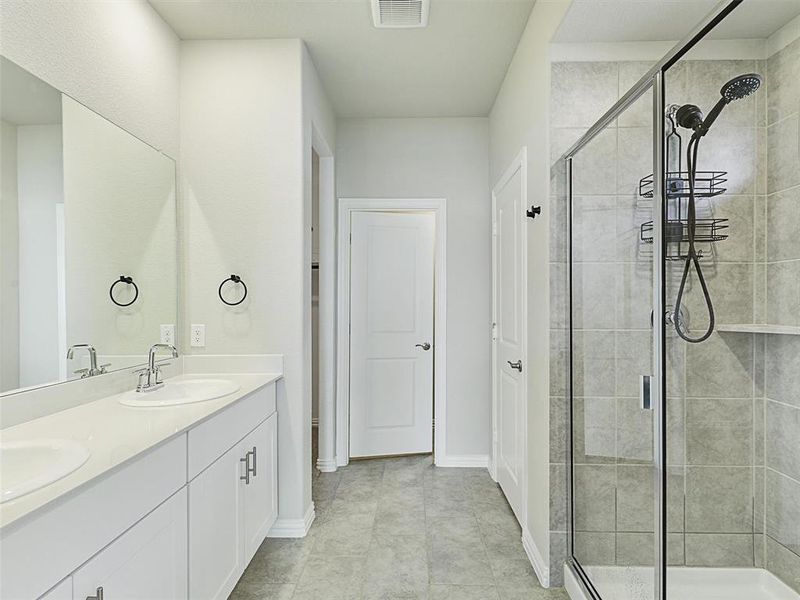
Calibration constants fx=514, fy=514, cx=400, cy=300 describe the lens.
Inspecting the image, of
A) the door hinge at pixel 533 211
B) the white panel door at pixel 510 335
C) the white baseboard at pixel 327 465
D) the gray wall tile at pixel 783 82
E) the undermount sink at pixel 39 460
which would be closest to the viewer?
the undermount sink at pixel 39 460

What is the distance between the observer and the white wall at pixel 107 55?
5.60 ft

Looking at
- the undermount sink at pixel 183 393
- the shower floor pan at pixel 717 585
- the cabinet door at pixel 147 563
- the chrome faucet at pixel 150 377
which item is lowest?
the shower floor pan at pixel 717 585

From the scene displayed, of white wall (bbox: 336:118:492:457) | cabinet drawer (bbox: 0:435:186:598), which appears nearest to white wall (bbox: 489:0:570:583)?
white wall (bbox: 336:118:492:457)

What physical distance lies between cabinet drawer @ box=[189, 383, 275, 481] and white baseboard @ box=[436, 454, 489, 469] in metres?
1.74

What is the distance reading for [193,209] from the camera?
2.71 m

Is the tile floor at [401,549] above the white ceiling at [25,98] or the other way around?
the other way around

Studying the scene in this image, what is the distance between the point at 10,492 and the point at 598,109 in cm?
235

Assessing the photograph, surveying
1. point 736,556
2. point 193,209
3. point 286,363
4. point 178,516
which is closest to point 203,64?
point 193,209

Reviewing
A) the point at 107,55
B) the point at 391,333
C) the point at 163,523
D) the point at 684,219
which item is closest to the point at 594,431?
the point at 684,219

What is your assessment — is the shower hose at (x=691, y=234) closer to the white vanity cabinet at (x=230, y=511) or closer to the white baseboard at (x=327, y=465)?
the white vanity cabinet at (x=230, y=511)

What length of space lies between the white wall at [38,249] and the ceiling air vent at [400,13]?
146 centimetres

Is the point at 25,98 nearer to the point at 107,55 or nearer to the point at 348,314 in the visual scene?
the point at 107,55

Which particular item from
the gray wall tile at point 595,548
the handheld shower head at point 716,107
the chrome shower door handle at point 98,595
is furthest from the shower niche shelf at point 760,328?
the chrome shower door handle at point 98,595

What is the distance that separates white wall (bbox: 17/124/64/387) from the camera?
1.67 m
